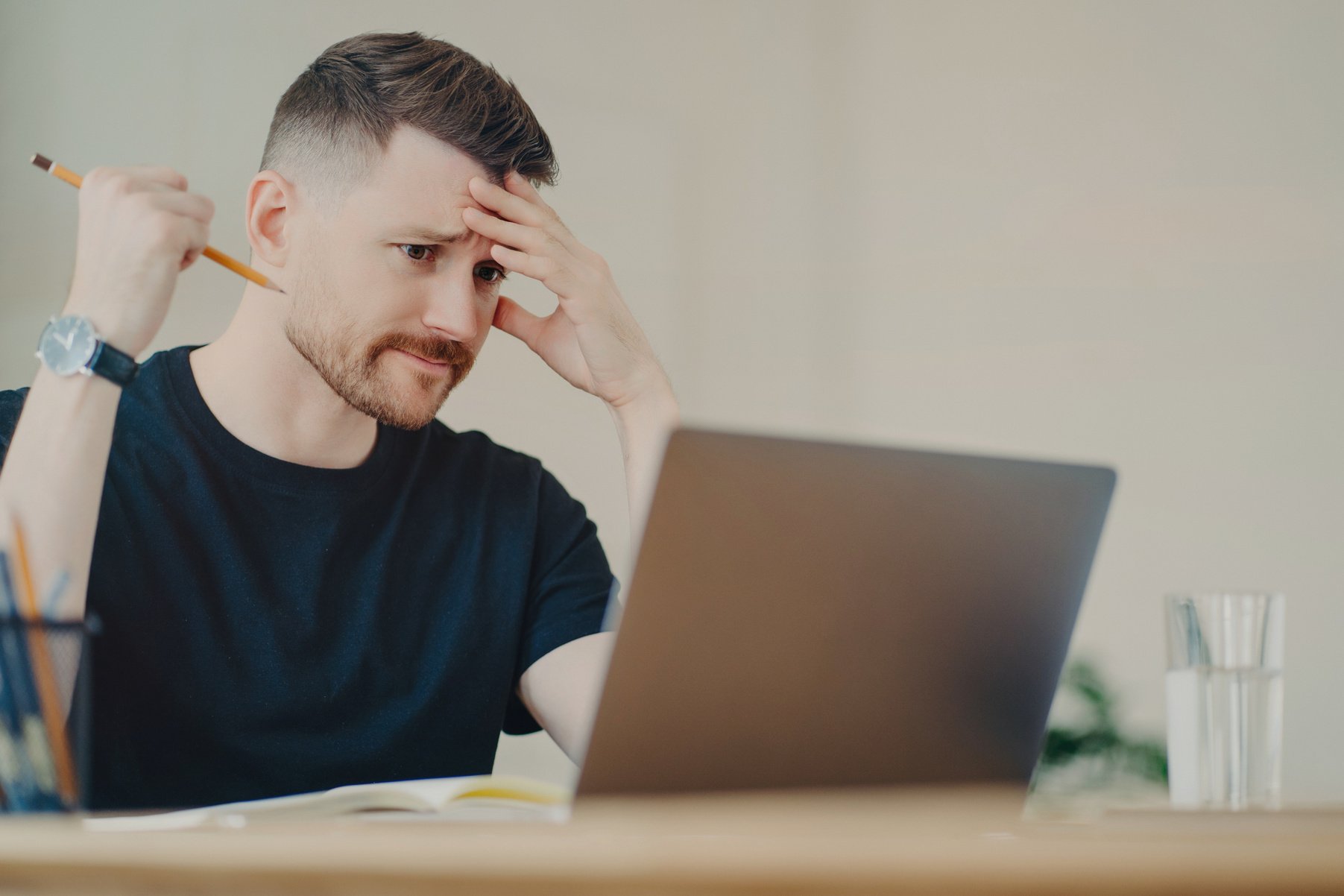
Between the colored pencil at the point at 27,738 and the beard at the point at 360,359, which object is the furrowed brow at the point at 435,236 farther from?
the colored pencil at the point at 27,738

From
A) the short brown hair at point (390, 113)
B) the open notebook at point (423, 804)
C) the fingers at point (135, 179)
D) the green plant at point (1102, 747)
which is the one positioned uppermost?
the short brown hair at point (390, 113)

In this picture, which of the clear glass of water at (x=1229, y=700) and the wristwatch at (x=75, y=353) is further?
the wristwatch at (x=75, y=353)

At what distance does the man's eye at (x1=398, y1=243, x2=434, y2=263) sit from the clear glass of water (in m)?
1.00

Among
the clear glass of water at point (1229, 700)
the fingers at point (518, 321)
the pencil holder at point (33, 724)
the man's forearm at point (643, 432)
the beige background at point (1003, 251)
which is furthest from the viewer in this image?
the beige background at point (1003, 251)

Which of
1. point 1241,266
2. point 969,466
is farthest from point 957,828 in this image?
point 1241,266

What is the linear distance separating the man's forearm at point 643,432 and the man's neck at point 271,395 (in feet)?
1.13

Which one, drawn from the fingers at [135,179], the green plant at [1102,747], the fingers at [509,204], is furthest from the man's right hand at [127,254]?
the green plant at [1102,747]

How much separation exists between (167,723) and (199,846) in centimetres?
107

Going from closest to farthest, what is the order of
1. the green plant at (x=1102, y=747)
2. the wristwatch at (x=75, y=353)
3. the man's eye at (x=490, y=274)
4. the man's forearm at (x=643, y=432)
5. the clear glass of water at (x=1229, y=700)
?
the clear glass of water at (x=1229, y=700) → the wristwatch at (x=75, y=353) → the man's forearm at (x=643, y=432) → the man's eye at (x=490, y=274) → the green plant at (x=1102, y=747)

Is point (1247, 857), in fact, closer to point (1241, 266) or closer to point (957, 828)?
point (957, 828)

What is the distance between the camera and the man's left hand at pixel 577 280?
1.47 meters

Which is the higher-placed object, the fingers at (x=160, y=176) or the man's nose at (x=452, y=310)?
the fingers at (x=160, y=176)

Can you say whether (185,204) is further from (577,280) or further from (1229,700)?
(1229,700)

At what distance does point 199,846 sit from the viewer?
30cm
